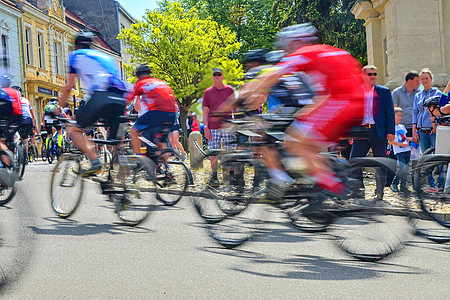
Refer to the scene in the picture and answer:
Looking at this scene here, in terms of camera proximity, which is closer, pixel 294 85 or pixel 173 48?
pixel 294 85

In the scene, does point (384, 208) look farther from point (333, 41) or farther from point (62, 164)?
point (333, 41)

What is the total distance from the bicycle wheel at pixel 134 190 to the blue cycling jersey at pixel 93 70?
0.95 m

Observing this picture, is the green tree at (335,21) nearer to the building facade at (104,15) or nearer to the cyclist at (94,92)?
the cyclist at (94,92)

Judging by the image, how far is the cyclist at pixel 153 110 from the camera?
8.49 m

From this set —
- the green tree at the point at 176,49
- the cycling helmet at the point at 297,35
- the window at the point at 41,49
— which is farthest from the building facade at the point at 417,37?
the window at the point at 41,49

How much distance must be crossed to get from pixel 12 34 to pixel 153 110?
31.5 m

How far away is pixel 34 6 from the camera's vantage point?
135 ft

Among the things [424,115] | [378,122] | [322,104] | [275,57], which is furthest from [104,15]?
[322,104]

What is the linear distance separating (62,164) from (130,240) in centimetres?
171

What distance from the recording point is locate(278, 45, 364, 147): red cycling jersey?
17.7ft

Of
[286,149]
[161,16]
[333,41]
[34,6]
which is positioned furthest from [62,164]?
[34,6]

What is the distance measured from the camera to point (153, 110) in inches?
340

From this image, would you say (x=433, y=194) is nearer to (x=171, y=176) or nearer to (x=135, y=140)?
(x=171, y=176)

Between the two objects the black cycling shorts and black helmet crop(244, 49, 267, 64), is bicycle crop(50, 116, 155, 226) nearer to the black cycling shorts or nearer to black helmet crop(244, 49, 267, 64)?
the black cycling shorts
